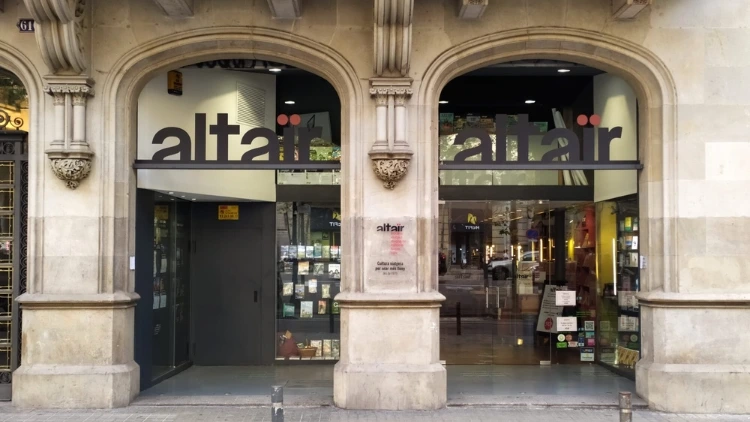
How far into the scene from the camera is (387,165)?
9.84 meters

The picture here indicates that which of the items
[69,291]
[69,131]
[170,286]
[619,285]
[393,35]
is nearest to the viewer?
[393,35]

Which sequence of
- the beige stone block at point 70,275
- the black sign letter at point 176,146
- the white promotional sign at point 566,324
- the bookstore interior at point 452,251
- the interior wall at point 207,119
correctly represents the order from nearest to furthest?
1. the beige stone block at point 70,275
2. the black sign letter at point 176,146
3. the interior wall at point 207,119
4. the bookstore interior at point 452,251
5. the white promotional sign at point 566,324

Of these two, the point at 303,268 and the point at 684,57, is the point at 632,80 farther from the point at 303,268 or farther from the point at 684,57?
the point at 303,268

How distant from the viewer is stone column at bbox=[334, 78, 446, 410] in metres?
9.77

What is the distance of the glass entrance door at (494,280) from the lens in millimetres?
13500

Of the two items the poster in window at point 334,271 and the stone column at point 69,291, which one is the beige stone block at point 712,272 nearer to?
the poster in window at point 334,271

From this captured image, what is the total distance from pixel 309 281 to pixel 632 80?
21.5ft

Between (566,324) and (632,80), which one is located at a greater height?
(632,80)

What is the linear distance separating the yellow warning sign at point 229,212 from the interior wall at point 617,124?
6572 millimetres

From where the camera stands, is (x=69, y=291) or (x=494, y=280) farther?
(x=494, y=280)

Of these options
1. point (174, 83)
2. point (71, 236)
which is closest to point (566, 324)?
point (174, 83)

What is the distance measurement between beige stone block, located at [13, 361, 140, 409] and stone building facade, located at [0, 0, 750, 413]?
2 cm

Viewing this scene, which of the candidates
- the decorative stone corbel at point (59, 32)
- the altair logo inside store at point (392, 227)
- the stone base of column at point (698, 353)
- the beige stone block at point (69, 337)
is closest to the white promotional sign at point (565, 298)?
the stone base of column at point (698, 353)

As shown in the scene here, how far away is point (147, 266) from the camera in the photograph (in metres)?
11.2
